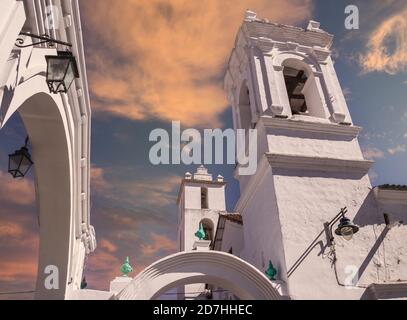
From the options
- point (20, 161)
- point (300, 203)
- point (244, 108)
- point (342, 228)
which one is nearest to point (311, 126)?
point (300, 203)

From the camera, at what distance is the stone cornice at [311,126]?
11.5m

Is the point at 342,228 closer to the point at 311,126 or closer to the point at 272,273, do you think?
the point at 272,273

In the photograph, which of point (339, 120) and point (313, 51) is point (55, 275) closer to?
point (339, 120)

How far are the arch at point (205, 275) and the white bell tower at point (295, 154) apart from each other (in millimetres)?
1087

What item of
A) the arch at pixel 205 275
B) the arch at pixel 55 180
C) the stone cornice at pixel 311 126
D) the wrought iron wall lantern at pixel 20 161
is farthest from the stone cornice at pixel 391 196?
the wrought iron wall lantern at pixel 20 161

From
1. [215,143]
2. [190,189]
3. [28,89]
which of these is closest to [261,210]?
[215,143]

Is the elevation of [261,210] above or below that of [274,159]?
below

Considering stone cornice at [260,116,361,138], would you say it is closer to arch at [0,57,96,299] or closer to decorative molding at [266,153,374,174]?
decorative molding at [266,153,374,174]

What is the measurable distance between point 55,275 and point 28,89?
440cm

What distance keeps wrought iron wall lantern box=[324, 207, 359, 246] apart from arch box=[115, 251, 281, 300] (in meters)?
2.27

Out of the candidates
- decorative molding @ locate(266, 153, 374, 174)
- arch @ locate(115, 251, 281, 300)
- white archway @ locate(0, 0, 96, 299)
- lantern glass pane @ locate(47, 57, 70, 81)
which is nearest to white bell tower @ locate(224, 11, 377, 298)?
decorative molding @ locate(266, 153, 374, 174)

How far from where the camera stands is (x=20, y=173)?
20.4 ft

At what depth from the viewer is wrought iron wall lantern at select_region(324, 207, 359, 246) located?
8498 mm

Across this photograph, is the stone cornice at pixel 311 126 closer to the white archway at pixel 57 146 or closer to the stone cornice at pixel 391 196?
the stone cornice at pixel 391 196
